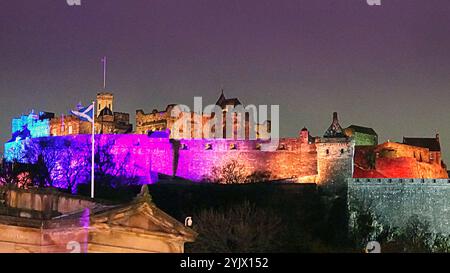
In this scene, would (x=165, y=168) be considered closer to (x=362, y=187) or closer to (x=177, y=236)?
(x=362, y=187)

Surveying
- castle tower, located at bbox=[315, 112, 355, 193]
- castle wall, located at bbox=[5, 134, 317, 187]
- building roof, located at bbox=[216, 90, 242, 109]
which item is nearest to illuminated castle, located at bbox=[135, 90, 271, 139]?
building roof, located at bbox=[216, 90, 242, 109]

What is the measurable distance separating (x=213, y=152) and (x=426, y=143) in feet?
89.0

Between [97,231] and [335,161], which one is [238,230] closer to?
[335,161]

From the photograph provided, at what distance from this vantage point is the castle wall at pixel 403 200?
62.7 metres

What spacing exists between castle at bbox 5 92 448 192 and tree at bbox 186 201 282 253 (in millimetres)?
6969

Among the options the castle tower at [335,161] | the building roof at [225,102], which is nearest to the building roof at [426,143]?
the building roof at [225,102]

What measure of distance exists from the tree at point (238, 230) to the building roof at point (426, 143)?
1404 inches

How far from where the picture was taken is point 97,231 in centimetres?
2139

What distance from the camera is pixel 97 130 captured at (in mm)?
92312

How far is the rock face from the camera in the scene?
21188 mm

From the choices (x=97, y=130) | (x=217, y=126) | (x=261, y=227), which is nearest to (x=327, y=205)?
(x=261, y=227)

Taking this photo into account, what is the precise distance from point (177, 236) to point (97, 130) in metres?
70.7

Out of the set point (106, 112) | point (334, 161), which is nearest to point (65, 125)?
point (106, 112)

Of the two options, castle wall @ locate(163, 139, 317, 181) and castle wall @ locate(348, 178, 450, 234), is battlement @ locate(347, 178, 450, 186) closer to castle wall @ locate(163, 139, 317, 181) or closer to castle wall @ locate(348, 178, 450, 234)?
castle wall @ locate(348, 178, 450, 234)
